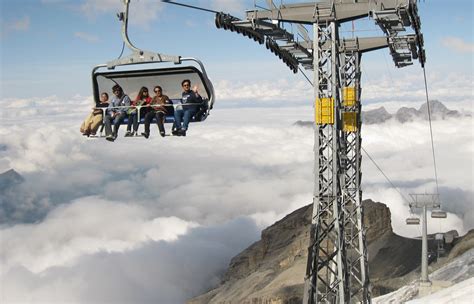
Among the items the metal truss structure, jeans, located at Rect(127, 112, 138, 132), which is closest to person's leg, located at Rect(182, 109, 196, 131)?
jeans, located at Rect(127, 112, 138, 132)

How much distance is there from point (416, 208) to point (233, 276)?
117 metres

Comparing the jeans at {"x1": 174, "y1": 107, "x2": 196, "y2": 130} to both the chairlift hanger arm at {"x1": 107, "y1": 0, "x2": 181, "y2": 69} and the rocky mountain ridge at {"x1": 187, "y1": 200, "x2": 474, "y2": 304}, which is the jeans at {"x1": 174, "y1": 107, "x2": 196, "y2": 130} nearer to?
the chairlift hanger arm at {"x1": 107, "y1": 0, "x2": 181, "y2": 69}

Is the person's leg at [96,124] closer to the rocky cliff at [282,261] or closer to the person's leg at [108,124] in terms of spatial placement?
the person's leg at [108,124]

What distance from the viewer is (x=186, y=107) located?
67.9ft

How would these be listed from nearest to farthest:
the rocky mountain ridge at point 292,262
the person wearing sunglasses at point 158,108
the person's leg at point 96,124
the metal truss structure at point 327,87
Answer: the person wearing sunglasses at point 158,108 < the person's leg at point 96,124 < the metal truss structure at point 327,87 < the rocky mountain ridge at point 292,262

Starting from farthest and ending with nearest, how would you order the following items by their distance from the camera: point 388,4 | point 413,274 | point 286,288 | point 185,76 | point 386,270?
point 286,288 → point 386,270 → point 413,274 → point 388,4 → point 185,76

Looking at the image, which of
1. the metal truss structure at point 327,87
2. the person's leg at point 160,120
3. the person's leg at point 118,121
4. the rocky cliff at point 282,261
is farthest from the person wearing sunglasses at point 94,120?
the rocky cliff at point 282,261

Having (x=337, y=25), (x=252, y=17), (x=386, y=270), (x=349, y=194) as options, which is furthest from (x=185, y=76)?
(x=386, y=270)

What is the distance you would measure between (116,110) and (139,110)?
2.31 feet

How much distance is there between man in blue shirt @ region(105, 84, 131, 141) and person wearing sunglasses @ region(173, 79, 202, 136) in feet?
5.61

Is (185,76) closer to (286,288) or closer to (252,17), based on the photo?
(252,17)

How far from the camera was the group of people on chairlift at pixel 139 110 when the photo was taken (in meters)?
20.7

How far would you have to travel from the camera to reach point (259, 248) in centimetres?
16275

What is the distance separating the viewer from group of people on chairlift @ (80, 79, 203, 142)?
2067 cm
